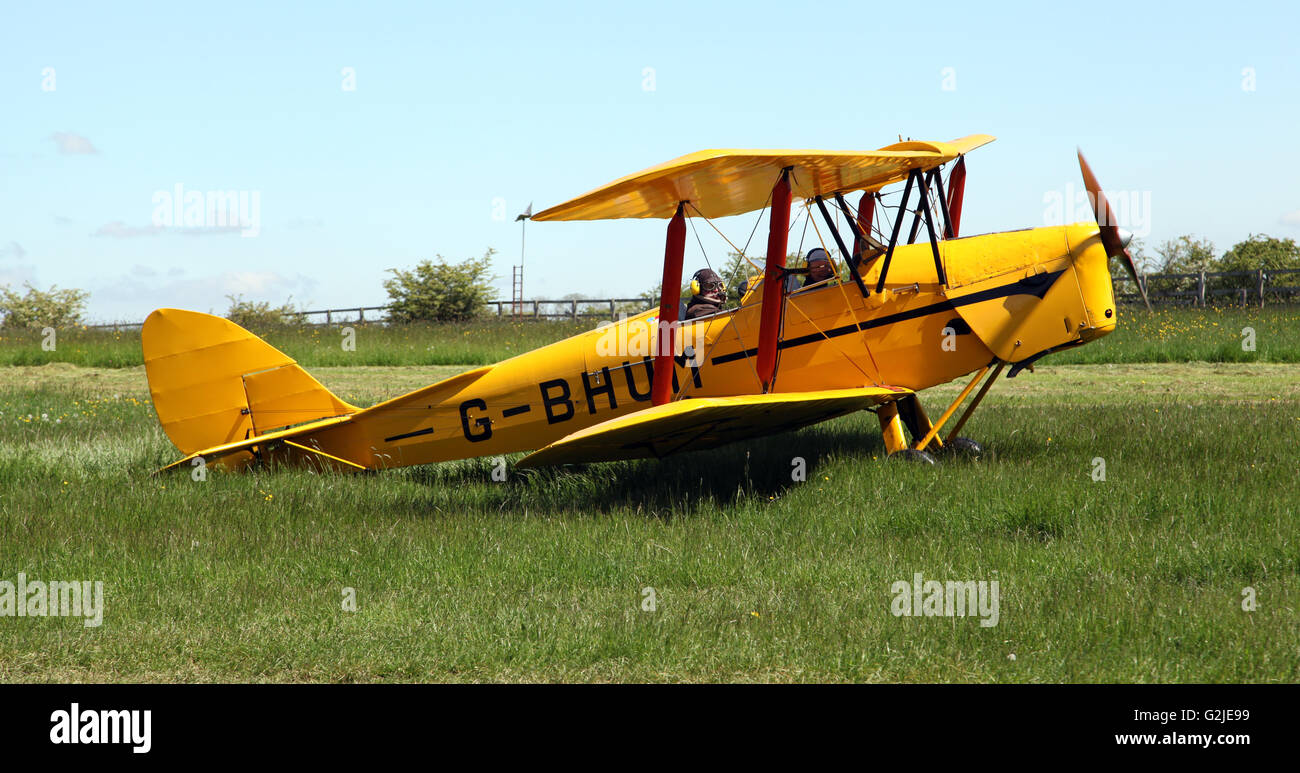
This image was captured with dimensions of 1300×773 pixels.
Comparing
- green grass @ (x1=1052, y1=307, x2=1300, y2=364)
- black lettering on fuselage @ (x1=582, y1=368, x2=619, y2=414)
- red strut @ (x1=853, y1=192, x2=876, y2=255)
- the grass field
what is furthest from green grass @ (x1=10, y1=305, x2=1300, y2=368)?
black lettering on fuselage @ (x1=582, y1=368, x2=619, y2=414)

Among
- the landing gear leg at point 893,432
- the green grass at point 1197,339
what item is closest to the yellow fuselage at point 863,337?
the landing gear leg at point 893,432

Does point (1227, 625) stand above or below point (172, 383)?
below

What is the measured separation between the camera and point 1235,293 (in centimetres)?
2766

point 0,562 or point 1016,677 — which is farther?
point 0,562

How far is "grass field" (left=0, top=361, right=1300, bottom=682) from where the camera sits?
4.75m

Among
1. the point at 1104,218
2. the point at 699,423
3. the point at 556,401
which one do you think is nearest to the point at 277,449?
the point at 556,401

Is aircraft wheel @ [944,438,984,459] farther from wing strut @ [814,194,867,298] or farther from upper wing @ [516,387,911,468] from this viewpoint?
wing strut @ [814,194,867,298]

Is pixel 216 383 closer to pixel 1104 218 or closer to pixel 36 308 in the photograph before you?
pixel 1104 218

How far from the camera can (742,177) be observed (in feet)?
25.9

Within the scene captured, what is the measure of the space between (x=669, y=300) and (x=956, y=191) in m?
3.10

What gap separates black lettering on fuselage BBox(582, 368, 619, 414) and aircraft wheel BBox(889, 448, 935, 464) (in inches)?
96.7
